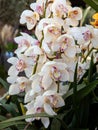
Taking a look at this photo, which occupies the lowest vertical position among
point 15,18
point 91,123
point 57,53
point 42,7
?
point 15,18

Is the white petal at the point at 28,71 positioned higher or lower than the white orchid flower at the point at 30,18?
lower

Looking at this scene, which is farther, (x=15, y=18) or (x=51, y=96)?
(x=15, y=18)

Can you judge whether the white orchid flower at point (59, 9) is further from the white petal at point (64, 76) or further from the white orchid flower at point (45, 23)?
the white petal at point (64, 76)

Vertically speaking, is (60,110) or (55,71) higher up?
(55,71)

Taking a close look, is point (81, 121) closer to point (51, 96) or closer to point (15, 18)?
point (51, 96)

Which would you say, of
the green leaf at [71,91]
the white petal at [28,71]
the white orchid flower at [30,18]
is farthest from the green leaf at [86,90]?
the white orchid flower at [30,18]

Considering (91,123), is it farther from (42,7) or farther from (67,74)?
(42,7)

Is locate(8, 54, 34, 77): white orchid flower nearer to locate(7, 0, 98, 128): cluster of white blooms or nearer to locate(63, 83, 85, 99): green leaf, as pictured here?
locate(7, 0, 98, 128): cluster of white blooms

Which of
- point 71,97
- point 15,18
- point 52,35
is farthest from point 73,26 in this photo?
point 15,18
